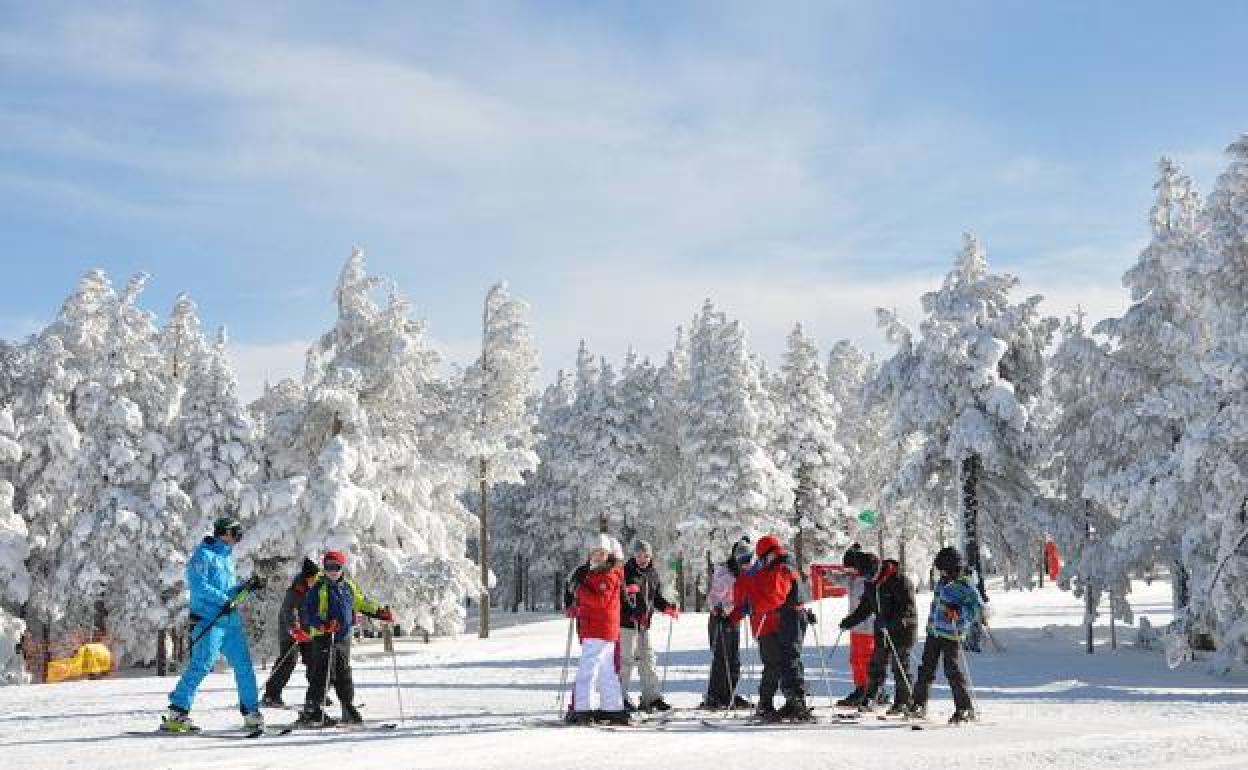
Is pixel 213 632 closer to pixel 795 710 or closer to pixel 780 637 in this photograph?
pixel 780 637

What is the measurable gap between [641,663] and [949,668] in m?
3.48

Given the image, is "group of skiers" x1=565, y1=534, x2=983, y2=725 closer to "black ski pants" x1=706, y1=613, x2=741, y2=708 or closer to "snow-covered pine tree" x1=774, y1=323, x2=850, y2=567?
"black ski pants" x1=706, y1=613, x2=741, y2=708

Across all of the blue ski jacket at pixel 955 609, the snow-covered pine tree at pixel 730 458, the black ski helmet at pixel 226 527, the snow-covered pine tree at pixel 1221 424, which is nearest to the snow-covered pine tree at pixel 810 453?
the snow-covered pine tree at pixel 730 458

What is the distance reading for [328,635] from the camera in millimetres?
11938

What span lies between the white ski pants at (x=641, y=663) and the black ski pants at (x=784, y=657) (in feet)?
5.27

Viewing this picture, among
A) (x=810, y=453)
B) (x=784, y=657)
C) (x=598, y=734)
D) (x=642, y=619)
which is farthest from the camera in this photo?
(x=810, y=453)

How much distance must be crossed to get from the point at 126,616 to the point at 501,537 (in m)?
33.5

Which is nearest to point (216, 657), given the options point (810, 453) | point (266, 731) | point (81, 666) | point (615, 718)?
point (266, 731)

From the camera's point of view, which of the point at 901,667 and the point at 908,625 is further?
the point at 908,625

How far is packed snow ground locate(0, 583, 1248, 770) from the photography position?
9617 millimetres

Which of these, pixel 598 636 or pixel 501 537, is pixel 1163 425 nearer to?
pixel 598 636

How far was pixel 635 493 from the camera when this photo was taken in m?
53.9

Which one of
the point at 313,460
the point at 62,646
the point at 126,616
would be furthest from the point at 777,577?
the point at 62,646

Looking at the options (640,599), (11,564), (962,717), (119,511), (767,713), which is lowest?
(962,717)
